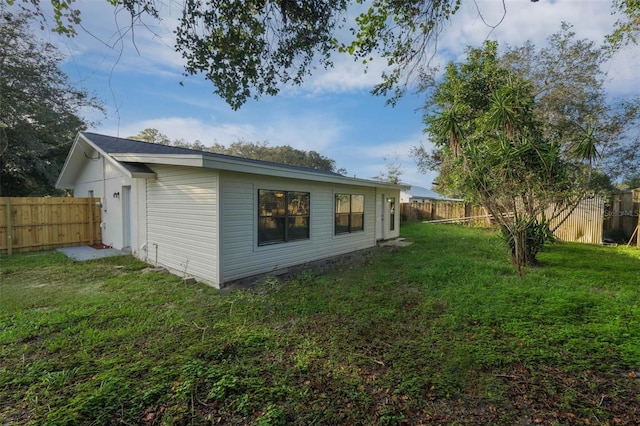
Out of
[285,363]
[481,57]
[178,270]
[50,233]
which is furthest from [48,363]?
[481,57]

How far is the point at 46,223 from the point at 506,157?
1284cm

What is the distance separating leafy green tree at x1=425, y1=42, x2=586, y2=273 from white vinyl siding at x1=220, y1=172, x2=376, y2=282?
136 inches

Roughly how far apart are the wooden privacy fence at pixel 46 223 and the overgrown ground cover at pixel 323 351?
154 inches

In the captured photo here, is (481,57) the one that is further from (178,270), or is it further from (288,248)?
(178,270)

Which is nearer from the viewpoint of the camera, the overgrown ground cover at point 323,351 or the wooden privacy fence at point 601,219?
the overgrown ground cover at point 323,351

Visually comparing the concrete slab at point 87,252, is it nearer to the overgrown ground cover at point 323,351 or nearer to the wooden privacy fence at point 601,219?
the overgrown ground cover at point 323,351

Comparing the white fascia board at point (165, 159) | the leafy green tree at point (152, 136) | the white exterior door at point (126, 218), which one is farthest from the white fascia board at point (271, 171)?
the leafy green tree at point (152, 136)

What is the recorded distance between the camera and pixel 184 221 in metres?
5.98

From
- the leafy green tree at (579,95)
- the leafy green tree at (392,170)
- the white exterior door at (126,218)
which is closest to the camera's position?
the white exterior door at (126,218)

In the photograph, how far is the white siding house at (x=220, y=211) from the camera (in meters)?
5.43

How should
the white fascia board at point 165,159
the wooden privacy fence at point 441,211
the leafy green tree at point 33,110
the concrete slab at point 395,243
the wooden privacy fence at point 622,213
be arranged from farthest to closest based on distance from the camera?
the wooden privacy fence at point 441,211 < the leafy green tree at point 33,110 < the wooden privacy fence at point 622,213 < the concrete slab at point 395,243 < the white fascia board at point 165,159

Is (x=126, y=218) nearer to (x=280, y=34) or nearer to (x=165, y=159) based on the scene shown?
(x=165, y=159)

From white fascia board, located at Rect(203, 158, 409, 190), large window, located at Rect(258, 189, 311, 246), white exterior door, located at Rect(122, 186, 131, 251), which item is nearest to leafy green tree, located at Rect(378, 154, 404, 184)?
white fascia board, located at Rect(203, 158, 409, 190)

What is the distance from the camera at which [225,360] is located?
2.89 metres
